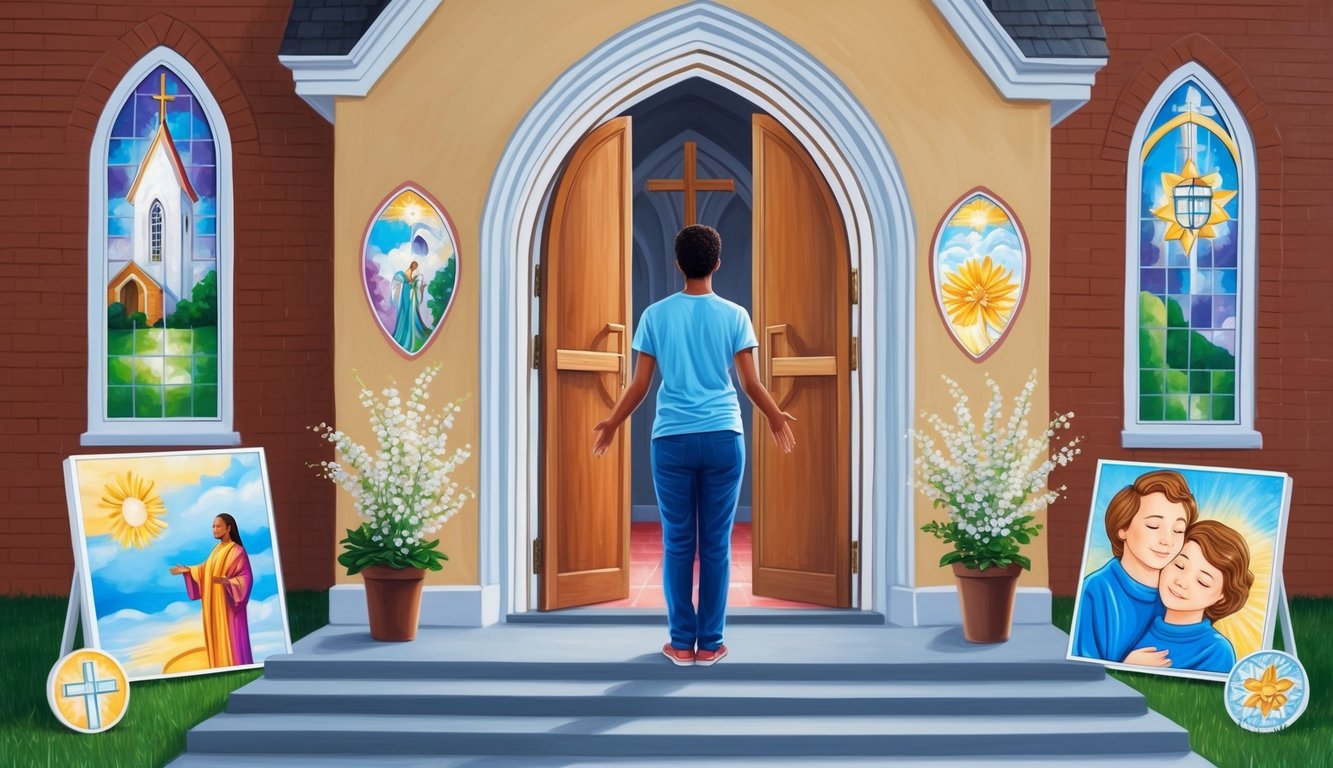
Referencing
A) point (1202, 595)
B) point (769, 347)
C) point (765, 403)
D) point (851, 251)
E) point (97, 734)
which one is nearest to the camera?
point (97, 734)

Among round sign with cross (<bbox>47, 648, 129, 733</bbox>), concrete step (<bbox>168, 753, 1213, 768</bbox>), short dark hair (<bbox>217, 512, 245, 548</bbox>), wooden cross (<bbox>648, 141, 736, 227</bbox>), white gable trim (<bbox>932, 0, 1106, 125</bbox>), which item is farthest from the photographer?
wooden cross (<bbox>648, 141, 736, 227</bbox>)

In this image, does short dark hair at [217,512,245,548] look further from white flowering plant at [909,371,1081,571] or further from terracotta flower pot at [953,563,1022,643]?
terracotta flower pot at [953,563,1022,643]

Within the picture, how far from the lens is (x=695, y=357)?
4945 mm

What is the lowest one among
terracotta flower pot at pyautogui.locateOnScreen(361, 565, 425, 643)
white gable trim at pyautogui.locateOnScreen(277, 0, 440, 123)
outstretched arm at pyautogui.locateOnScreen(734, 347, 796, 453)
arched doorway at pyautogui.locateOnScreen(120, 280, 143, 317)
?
terracotta flower pot at pyautogui.locateOnScreen(361, 565, 425, 643)

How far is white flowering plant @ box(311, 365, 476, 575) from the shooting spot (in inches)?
220

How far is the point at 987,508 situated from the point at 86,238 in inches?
235

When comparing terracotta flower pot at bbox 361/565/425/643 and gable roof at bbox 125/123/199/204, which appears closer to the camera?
terracotta flower pot at bbox 361/565/425/643

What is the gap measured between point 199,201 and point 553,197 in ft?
9.35

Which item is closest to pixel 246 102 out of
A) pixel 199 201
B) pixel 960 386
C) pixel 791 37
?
pixel 199 201

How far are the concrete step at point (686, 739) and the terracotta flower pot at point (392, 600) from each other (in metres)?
0.86

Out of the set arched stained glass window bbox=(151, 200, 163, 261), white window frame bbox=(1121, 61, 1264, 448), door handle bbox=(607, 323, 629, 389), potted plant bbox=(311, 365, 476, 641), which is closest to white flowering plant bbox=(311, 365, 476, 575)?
potted plant bbox=(311, 365, 476, 641)

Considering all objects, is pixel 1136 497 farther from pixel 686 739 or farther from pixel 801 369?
pixel 686 739

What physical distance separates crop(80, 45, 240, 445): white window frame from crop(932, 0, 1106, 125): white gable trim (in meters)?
4.69

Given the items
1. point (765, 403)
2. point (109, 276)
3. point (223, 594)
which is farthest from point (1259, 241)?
point (109, 276)
